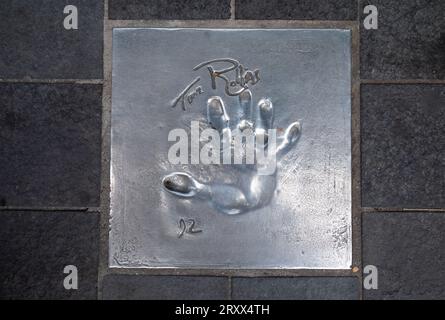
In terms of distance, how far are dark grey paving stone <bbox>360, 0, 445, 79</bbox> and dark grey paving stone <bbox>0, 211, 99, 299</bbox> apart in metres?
0.91

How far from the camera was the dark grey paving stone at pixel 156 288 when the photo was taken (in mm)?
1330

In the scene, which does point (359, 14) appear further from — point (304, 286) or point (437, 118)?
point (304, 286)

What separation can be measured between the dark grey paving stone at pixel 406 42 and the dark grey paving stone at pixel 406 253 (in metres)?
0.40

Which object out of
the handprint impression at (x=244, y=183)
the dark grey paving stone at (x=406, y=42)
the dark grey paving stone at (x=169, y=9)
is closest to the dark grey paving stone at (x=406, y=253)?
the handprint impression at (x=244, y=183)

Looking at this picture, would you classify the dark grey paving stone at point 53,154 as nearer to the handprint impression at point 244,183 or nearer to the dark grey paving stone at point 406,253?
the handprint impression at point 244,183

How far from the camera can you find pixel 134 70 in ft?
4.39

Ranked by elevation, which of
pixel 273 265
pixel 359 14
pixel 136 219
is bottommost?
pixel 273 265

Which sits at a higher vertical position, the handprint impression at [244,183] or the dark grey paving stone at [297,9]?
the dark grey paving stone at [297,9]

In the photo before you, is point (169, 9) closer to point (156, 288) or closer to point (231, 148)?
point (231, 148)
